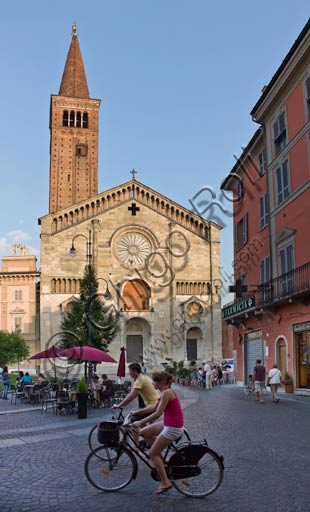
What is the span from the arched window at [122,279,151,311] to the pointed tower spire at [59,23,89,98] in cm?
2988

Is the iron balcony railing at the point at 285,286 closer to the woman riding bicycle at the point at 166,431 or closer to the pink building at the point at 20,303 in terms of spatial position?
the woman riding bicycle at the point at 166,431

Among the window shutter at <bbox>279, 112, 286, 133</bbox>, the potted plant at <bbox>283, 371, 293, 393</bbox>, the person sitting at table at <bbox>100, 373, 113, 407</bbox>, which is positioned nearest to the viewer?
the person sitting at table at <bbox>100, 373, 113, 407</bbox>

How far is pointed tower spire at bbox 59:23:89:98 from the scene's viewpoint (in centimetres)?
7069

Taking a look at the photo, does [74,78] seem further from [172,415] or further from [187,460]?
[187,460]

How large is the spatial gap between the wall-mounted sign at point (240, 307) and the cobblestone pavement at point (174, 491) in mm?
11200

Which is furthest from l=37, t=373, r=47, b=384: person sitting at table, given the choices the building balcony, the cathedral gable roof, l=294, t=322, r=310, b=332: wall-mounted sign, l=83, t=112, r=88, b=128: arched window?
l=83, t=112, r=88, b=128: arched window

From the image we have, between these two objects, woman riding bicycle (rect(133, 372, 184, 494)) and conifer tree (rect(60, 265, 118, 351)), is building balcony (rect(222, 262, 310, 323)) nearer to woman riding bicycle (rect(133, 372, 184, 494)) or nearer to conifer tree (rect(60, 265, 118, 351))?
conifer tree (rect(60, 265, 118, 351))

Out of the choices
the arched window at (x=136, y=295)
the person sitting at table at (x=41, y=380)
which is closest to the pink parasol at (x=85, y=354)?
the person sitting at table at (x=41, y=380)

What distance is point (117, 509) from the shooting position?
6.05 metres

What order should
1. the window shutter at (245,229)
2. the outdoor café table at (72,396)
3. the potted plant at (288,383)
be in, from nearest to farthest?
1. the outdoor café table at (72,396)
2. the potted plant at (288,383)
3. the window shutter at (245,229)

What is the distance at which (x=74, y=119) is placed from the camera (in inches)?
2744

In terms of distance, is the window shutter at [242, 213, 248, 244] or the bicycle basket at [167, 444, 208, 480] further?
the window shutter at [242, 213, 248, 244]

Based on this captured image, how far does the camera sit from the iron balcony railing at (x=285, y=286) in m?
20.5

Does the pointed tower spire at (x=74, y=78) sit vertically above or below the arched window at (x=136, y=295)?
above
